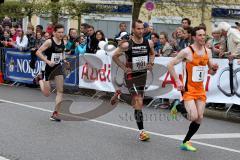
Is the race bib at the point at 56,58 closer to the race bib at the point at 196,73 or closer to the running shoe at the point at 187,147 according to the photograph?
the race bib at the point at 196,73

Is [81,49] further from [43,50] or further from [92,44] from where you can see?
[43,50]

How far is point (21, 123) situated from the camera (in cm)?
1056

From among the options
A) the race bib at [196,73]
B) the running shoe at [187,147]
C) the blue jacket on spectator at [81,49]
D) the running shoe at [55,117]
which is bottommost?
the running shoe at [55,117]

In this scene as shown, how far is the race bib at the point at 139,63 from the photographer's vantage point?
9.64 m

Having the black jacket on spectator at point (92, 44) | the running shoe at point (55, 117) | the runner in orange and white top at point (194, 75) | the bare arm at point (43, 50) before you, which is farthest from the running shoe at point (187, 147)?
the black jacket on spectator at point (92, 44)

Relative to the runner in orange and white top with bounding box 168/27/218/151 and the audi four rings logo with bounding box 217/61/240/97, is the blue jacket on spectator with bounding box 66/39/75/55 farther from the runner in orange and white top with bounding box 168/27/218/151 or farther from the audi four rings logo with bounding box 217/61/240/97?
the runner in orange and white top with bounding box 168/27/218/151

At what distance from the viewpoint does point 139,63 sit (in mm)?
9672

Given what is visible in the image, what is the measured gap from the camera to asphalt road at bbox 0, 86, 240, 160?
7.99m

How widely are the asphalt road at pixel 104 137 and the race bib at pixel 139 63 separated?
1.16 m

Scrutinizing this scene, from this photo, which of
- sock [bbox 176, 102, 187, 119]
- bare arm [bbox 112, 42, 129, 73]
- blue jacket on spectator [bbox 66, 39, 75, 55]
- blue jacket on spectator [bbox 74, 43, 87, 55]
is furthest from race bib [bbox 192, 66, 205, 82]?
blue jacket on spectator [bbox 66, 39, 75, 55]

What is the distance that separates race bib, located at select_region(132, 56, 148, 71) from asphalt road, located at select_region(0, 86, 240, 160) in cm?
116

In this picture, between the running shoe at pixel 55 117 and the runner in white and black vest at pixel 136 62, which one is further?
the running shoe at pixel 55 117

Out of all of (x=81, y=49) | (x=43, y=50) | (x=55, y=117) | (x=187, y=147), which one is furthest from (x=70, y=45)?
(x=187, y=147)

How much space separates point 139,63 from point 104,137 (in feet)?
4.48
